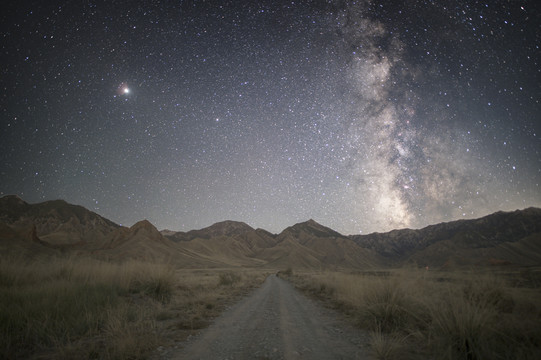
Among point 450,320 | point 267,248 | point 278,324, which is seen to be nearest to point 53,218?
point 267,248

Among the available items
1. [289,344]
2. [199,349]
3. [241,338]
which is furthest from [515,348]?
→ [199,349]

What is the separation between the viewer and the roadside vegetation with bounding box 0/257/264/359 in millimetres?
4258

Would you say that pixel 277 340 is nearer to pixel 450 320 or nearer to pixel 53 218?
pixel 450 320

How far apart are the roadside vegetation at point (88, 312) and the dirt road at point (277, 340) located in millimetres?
777

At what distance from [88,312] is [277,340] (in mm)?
4915

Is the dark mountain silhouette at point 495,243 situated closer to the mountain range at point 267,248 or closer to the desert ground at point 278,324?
the mountain range at point 267,248

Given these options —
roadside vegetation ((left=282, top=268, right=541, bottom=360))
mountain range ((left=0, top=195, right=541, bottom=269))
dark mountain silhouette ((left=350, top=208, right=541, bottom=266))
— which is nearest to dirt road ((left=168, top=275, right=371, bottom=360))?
roadside vegetation ((left=282, top=268, right=541, bottom=360))

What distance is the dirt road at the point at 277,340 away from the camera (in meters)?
4.24

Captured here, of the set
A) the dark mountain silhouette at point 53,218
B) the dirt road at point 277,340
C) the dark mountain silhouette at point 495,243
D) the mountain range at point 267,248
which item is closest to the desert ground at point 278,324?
the dirt road at point 277,340

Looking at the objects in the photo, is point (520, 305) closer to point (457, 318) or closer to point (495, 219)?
point (457, 318)

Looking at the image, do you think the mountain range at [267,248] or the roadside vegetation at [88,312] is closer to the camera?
the roadside vegetation at [88,312]

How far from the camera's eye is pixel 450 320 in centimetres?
408

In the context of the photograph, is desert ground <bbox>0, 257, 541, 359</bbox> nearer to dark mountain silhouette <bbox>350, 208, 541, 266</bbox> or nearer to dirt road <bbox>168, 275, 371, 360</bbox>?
dirt road <bbox>168, 275, 371, 360</bbox>

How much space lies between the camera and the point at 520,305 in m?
5.39
